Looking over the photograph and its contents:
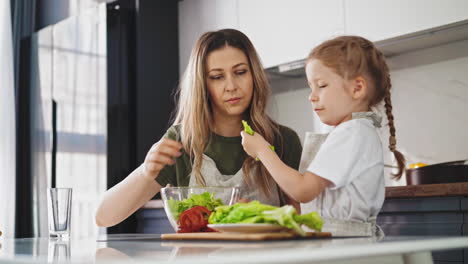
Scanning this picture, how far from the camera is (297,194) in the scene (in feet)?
3.77

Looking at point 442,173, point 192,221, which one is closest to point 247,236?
point 192,221

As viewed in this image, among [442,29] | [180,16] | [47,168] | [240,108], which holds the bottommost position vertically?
[47,168]

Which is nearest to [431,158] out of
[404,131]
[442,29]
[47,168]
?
[404,131]

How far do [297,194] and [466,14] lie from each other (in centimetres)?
175

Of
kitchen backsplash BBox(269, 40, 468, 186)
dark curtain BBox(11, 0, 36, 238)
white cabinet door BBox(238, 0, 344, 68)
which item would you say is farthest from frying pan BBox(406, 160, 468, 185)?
dark curtain BBox(11, 0, 36, 238)

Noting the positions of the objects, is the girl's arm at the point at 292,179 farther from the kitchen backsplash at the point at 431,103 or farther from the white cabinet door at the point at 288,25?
the white cabinet door at the point at 288,25

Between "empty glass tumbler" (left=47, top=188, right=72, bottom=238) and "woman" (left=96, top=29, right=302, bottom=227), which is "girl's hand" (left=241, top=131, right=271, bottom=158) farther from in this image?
"empty glass tumbler" (left=47, top=188, right=72, bottom=238)

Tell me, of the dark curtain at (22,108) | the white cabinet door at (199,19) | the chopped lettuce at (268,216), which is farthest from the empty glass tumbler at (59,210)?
the dark curtain at (22,108)

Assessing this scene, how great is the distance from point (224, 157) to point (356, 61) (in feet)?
1.58

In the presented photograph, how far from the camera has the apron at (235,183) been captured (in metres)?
1.52

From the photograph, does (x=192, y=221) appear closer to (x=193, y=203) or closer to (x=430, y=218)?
(x=193, y=203)

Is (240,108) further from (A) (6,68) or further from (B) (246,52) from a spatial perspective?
(A) (6,68)

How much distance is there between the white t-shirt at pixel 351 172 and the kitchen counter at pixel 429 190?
1.04 metres

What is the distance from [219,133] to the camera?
1.70 metres
